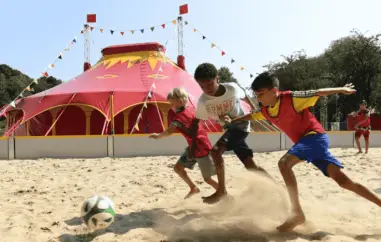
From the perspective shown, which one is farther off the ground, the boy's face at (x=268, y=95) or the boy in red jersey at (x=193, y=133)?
the boy's face at (x=268, y=95)

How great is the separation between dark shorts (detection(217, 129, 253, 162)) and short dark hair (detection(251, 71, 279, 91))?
2.86 feet

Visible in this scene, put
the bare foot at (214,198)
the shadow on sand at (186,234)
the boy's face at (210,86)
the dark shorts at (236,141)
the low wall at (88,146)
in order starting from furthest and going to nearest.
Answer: the low wall at (88,146) < the dark shorts at (236,141) < the boy's face at (210,86) < the bare foot at (214,198) < the shadow on sand at (186,234)

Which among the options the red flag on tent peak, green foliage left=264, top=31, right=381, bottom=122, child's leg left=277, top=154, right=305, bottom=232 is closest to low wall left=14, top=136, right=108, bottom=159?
child's leg left=277, top=154, right=305, bottom=232

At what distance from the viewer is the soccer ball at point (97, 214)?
3104 millimetres

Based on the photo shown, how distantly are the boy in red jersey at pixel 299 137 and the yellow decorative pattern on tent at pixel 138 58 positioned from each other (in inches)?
545

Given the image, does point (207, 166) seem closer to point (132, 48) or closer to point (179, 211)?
point (179, 211)

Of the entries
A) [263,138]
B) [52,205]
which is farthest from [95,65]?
[52,205]

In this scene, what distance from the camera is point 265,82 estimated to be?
124 inches

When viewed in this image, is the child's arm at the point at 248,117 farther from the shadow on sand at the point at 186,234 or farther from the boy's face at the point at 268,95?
the shadow on sand at the point at 186,234

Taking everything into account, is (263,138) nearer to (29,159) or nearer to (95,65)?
(29,159)

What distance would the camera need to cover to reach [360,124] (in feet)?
34.2

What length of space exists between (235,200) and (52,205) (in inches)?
81.1

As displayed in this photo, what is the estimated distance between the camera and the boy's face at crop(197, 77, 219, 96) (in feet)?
12.5

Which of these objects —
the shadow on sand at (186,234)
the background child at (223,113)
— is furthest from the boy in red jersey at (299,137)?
the background child at (223,113)
